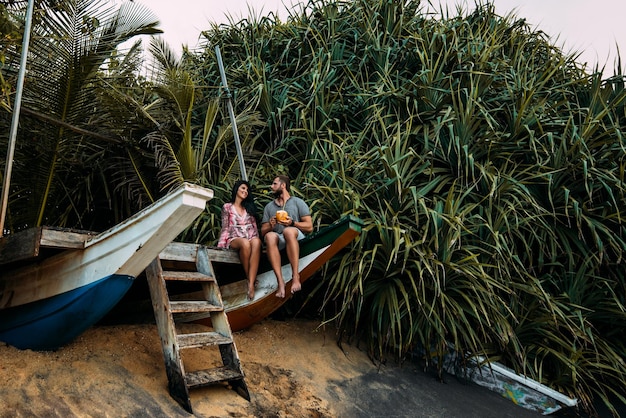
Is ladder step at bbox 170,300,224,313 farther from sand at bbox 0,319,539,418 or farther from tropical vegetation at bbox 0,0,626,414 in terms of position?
tropical vegetation at bbox 0,0,626,414

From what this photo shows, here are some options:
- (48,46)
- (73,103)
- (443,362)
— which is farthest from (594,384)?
(48,46)

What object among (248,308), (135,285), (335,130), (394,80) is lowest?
(135,285)

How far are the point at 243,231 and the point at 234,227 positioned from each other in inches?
3.1

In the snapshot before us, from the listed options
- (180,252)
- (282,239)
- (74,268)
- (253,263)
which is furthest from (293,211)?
(74,268)

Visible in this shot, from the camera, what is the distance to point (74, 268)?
3080 millimetres

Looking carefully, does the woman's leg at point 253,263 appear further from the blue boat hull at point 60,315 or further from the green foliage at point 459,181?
the blue boat hull at point 60,315

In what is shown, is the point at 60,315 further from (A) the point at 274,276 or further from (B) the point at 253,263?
(A) the point at 274,276

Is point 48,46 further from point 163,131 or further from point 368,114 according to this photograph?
point 368,114

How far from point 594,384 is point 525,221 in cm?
164

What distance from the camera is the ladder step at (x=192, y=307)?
10.9 feet

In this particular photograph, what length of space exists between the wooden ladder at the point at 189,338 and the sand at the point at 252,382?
111 mm

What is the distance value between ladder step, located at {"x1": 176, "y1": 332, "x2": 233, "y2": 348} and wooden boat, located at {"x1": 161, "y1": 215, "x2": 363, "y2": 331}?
0.57 metres

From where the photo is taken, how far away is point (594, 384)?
16.0 ft

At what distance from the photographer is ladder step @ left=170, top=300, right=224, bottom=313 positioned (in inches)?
130
